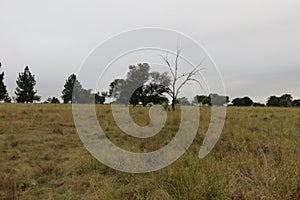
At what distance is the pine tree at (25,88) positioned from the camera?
42750mm

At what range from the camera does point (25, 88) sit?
44094 mm

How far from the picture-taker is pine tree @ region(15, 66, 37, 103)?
42.8 meters

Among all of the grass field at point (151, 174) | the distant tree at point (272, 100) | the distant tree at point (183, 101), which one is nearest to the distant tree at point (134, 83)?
the distant tree at point (183, 101)

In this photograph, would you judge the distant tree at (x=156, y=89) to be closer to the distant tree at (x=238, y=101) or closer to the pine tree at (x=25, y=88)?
the distant tree at (x=238, y=101)

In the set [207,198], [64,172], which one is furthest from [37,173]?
[207,198]

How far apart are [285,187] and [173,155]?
2.03 m

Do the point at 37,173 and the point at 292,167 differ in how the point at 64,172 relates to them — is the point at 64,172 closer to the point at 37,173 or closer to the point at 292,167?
the point at 37,173

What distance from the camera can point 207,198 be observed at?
2.78 metres

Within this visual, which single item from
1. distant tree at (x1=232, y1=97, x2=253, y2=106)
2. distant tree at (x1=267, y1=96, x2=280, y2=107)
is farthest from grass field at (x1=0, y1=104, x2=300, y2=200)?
distant tree at (x1=267, y1=96, x2=280, y2=107)

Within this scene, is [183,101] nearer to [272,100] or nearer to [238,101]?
[238,101]

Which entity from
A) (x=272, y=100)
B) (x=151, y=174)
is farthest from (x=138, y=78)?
(x=272, y=100)

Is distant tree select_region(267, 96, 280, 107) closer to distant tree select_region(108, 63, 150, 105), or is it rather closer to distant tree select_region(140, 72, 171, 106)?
distant tree select_region(108, 63, 150, 105)

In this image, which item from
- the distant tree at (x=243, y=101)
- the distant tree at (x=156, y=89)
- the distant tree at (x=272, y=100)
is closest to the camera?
the distant tree at (x=156, y=89)

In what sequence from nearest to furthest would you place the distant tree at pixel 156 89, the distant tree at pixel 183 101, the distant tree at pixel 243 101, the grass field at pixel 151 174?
the grass field at pixel 151 174 < the distant tree at pixel 156 89 < the distant tree at pixel 183 101 < the distant tree at pixel 243 101
